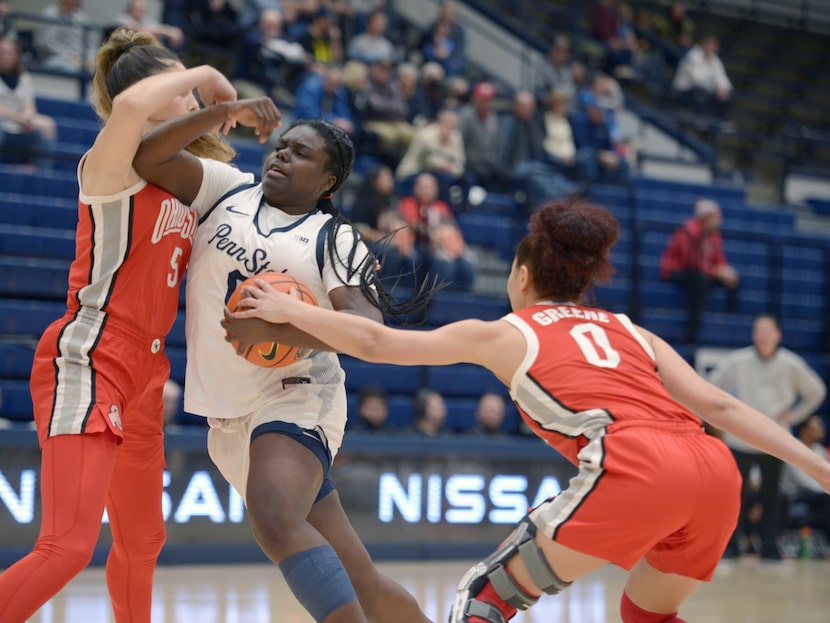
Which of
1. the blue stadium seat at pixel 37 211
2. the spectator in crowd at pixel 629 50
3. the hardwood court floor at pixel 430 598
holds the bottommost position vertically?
the hardwood court floor at pixel 430 598

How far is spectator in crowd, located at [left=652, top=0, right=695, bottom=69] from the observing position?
1627 cm

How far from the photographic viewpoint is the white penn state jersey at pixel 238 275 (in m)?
3.48

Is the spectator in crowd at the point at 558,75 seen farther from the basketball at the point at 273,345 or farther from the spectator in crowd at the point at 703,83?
the basketball at the point at 273,345

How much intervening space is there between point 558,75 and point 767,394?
6.40m

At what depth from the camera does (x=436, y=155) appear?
10.9 m

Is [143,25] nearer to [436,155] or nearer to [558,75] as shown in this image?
[436,155]

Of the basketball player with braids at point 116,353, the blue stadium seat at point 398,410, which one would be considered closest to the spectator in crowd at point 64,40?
the blue stadium seat at point 398,410

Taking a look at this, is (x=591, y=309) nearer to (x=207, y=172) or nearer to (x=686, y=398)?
(x=686, y=398)

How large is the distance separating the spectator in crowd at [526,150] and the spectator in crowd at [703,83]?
4.21m

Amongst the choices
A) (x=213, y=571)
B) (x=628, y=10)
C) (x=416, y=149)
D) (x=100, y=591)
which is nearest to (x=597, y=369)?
(x=100, y=591)

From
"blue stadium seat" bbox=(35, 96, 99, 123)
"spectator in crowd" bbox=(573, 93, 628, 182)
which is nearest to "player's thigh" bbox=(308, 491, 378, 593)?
"blue stadium seat" bbox=(35, 96, 99, 123)

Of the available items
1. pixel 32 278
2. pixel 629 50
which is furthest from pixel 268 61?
pixel 629 50

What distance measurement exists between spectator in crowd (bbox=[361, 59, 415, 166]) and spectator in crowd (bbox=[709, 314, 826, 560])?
4073mm

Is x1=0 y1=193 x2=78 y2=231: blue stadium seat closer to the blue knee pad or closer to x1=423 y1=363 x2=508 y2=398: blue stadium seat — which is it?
x1=423 y1=363 x2=508 y2=398: blue stadium seat
